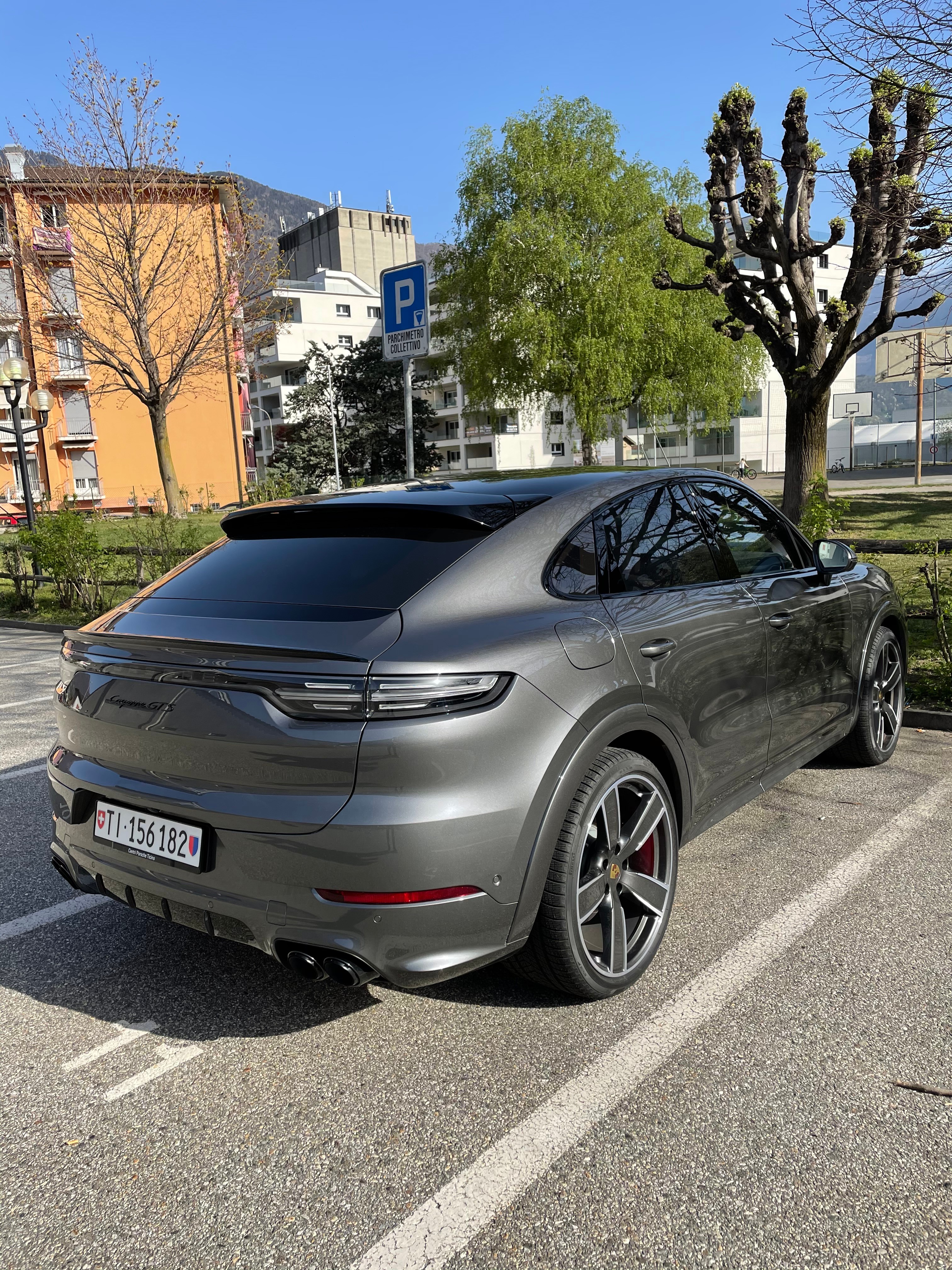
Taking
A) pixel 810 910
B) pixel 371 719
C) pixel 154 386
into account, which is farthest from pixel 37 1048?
pixel 154 386

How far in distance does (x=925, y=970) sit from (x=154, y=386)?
29317 millimetres

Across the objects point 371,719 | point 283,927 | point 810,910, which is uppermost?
point 371,719

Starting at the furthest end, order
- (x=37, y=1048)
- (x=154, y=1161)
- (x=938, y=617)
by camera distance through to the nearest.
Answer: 1. (x=938, y=617)
2. (x=37, y=1048)
3. (x=154, y=1161)

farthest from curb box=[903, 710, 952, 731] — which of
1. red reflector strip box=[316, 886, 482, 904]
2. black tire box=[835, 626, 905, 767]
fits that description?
red reflector strip box=[316, 886, 482, 904]

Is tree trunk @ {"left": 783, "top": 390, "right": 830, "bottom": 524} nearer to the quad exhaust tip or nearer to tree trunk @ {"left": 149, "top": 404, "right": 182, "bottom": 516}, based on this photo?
the quad exhaust tip

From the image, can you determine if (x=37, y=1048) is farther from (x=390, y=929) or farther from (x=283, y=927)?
(x=390, y=929)

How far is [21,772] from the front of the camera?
5.74m

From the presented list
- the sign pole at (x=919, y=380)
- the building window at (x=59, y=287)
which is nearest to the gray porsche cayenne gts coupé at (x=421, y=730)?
the sign pole at (x=919, y=380)

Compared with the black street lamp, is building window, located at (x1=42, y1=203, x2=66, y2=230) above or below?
above

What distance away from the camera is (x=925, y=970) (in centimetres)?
307

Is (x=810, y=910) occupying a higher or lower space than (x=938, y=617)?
lower

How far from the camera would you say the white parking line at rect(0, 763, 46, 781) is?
5617mm

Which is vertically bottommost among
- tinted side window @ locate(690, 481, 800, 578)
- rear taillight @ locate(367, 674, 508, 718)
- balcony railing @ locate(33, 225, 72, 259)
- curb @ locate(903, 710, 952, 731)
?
curb @ locate(903, 710, 952, 731)

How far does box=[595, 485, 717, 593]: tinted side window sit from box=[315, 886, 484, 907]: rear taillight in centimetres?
116
